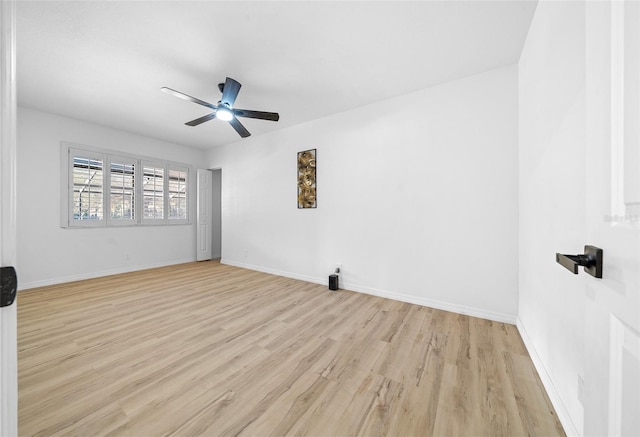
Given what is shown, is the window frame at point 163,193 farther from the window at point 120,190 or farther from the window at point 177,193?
the window at point 177,193

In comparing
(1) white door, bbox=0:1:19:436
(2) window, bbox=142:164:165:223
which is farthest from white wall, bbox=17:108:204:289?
(1) white door, bbox=0:1:19:436

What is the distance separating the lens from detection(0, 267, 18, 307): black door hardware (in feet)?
1.79

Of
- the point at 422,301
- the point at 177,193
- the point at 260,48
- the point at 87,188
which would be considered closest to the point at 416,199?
the point at 422,301

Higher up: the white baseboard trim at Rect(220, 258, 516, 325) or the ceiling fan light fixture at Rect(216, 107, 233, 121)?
the ceiling fan light fixture at Rect(216, 107, 233, 121)

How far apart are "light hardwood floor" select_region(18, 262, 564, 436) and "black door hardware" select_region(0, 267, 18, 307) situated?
3.58 ft

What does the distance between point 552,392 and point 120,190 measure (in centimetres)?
613

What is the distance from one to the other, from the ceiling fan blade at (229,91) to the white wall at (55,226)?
3260 mm

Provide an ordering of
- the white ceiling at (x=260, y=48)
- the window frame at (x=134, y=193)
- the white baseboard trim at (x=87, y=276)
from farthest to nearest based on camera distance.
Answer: the window frame at (x=134, y=193) → the white baseboard trim at (x=87, y=276) → the white ceiling at (x=260, y=48)

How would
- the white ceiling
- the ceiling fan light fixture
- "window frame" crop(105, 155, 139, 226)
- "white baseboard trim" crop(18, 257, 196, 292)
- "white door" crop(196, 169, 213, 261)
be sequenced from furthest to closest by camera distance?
"white door" crop(196, 169, 213, 261) < "window frame" crop(105, 155, 139, 226) < "white baseboard trim" crop(18, 257, 196, 292) < the ceiling fan light fixture < the white ceiling

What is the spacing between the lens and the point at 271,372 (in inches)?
64.4

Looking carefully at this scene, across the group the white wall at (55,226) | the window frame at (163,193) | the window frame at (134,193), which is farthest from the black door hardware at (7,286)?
the window frame at (163,193)

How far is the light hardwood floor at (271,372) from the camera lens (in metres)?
1.25

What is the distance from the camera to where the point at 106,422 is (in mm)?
1248

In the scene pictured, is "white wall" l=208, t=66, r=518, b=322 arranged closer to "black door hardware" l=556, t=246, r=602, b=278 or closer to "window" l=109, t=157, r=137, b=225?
"black door hardware" l=556, t=246, r=602, b=278
